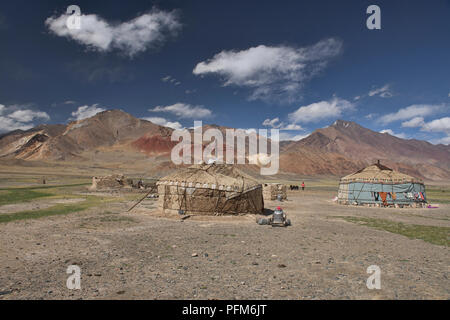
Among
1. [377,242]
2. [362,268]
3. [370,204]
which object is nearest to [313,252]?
[362,268]

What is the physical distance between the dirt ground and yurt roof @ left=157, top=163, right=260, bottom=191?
3534 millimetres

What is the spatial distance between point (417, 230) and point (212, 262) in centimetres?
1107

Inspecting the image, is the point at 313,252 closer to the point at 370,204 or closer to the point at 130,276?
the point at 130,276

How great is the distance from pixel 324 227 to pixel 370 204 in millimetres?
14217

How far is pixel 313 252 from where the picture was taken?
8.61 metres

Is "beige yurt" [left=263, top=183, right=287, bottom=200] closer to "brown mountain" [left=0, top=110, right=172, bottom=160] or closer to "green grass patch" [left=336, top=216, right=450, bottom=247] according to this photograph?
"green grass patch" [left=336, top=216, right=450, bottom=247]

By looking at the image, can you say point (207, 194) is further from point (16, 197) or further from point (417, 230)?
point (16, 197)

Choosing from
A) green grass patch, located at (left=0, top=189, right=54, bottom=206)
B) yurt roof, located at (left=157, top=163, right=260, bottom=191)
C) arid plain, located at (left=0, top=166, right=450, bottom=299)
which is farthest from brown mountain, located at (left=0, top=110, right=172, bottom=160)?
arid plain, located at (left=0, top=166, right=450, bottom=299)

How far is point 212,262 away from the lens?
7465 mm

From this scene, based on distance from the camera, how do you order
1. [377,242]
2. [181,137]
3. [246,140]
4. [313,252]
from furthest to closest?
[246,140]
[181,137]
[377,242]
[313,252]

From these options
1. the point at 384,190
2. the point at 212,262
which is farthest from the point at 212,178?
the point at 384,190

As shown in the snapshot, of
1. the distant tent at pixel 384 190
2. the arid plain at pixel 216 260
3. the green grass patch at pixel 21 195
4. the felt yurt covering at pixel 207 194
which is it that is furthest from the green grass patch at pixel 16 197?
the distant tent at pixel 384 190

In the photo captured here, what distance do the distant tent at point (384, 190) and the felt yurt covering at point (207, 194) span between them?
13488 mm

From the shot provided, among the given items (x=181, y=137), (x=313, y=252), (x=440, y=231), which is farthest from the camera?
(x=181, y=137)
